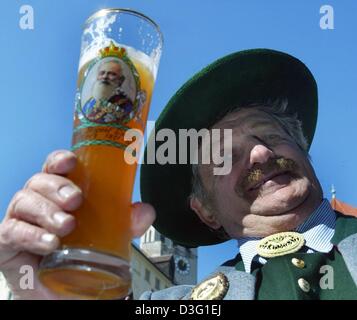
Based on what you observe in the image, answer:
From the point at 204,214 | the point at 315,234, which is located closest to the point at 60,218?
the point at 315,234

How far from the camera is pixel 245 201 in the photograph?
88.7 inches

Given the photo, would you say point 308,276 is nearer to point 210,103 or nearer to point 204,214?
point 204,214

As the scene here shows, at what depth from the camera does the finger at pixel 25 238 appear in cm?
130

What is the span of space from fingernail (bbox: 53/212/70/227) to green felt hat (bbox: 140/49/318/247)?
1.43 metres

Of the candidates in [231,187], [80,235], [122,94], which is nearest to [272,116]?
[231,187]

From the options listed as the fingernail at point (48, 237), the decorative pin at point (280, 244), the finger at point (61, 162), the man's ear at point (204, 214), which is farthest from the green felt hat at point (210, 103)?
the fingernail at point (48, 237)

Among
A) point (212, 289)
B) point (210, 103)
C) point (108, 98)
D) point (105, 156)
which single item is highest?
point (210, 103)

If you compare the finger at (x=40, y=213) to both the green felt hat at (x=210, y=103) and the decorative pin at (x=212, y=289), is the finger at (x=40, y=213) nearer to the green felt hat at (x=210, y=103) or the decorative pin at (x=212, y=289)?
the decorative pin at (x=212, y=289)

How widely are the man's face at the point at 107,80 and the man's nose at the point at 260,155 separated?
40.4 inches

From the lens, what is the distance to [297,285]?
70.0 inches

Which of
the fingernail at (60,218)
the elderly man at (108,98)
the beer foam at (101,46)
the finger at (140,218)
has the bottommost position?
the fingernail at (60,218)

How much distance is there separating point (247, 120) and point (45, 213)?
1.46 m
